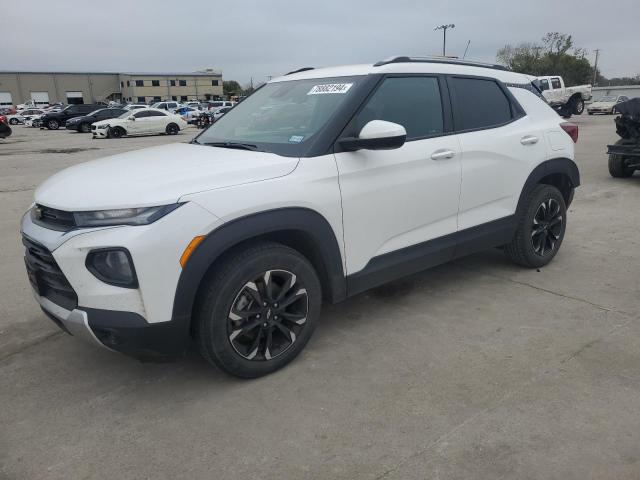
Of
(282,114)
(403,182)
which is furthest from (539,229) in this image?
(282,114)

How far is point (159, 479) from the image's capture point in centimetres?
231

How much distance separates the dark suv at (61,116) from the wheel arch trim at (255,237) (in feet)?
115

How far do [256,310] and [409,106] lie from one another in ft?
5.93

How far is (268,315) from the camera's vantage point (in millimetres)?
2961

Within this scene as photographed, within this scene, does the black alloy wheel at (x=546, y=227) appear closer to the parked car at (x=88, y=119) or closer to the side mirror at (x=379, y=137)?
the side mirror at (x=379, y=137)

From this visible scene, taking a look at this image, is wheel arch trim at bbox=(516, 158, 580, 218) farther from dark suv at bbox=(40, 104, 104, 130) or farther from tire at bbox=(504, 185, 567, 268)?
dark suv at bbox=(40, 104, 104, 130)

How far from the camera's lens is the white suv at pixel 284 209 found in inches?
100

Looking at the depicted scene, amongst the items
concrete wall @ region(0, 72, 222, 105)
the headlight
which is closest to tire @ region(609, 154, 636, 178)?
the headlight

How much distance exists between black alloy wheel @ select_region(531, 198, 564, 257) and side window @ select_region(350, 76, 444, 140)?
4.81 ft

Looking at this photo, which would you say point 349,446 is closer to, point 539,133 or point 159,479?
point 159,479

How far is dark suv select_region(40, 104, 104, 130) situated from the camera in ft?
111

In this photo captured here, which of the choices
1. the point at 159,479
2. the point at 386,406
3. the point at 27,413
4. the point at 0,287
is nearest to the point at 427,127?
the point at 386,406

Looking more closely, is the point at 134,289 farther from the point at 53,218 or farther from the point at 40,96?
the point at 40,96

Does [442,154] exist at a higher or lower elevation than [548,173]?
higher
